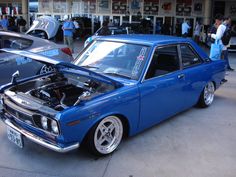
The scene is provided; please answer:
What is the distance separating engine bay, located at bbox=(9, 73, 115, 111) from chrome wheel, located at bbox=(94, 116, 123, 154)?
373 millimetres

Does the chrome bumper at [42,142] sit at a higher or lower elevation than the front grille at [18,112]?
lower

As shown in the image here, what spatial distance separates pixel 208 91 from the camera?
5750 millimetres

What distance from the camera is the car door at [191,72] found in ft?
16.0

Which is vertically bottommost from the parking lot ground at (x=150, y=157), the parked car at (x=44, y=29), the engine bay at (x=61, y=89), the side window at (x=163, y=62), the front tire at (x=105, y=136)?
the parking lot ground at (x=150, y=157)

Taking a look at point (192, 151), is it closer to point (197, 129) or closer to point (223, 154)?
point (223, 154)

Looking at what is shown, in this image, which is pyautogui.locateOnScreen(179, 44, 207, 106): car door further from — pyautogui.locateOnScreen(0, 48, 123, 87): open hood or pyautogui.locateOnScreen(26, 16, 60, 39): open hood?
pyautogui.locateOnScreen(26, 16, 60, 39): open hood

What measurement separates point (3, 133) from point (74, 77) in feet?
4.42

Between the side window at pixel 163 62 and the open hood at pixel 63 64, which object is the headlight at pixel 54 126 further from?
the side window at pixel 163 62

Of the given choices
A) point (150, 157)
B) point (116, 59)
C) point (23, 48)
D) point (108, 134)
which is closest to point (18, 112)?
point (108, 134)

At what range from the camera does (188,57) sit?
5.08m

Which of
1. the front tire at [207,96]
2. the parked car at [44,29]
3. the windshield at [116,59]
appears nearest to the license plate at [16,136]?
the windshield at [116,59]

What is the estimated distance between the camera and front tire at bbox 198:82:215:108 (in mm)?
5574

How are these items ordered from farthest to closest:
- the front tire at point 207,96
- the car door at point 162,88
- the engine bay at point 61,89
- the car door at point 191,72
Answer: the front tire at point 207,96 < the car door at point 191,72 < the car door at point 162,88 < the engine bay at point 61,89

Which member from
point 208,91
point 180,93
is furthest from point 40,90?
point 208,91
